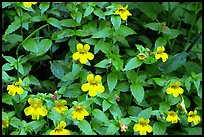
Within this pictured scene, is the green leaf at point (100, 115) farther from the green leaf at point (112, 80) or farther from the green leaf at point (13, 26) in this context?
the green leaf at point (13, 26)

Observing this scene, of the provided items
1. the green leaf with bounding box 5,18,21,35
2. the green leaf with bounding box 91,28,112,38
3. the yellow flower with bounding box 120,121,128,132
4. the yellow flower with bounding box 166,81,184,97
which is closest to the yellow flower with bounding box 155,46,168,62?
the yellow flower with bounding box 166,81,184,97

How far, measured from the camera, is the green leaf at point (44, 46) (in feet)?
7.69

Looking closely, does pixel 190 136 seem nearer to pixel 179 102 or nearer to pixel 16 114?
pixel 179 102

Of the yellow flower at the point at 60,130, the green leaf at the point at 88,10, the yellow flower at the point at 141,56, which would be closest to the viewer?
the yellow flower at the point at 60,130

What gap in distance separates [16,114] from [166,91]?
0.69m

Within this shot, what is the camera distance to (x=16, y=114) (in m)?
2.28

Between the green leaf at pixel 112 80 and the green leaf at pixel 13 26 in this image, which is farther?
the green leaf at pixel 13 26

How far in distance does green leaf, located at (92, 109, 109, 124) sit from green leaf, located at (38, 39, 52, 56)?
1.38 feet

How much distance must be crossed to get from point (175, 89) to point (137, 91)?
0.17m

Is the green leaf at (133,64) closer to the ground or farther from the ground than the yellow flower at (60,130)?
farther from the ground

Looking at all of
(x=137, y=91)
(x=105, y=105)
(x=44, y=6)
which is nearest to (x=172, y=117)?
(x=137, y=91)

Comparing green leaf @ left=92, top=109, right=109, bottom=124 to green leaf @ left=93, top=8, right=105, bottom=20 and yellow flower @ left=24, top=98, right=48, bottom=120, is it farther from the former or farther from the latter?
green leaf @ left=93, top=8, right=105, bottom=20

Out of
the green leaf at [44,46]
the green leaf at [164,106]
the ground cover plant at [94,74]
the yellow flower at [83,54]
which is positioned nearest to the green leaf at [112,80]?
the ground cover plant at [94,74]

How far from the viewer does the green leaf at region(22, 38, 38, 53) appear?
2324 mm
